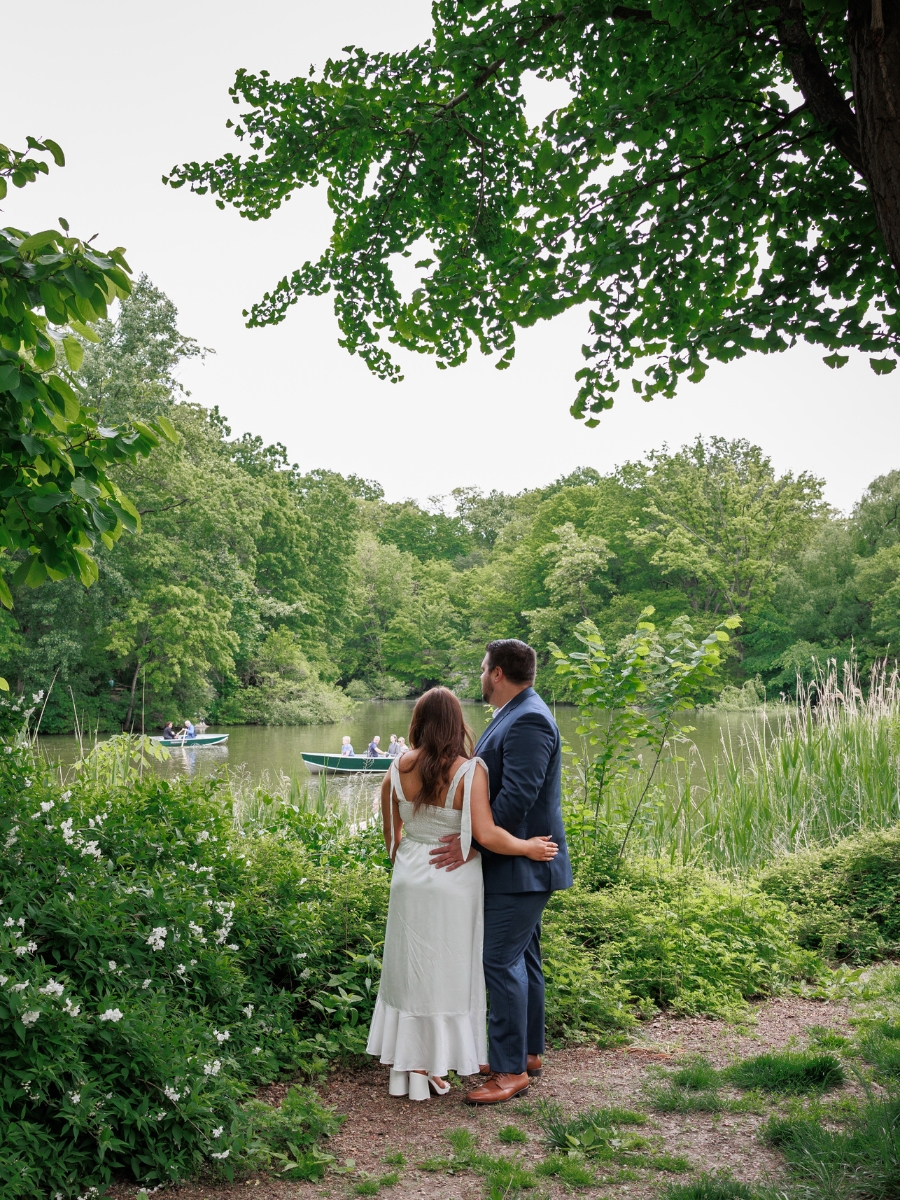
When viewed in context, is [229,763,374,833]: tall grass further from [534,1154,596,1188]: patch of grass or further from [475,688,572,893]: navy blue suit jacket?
[534,1154,596,1188]: patch of grass

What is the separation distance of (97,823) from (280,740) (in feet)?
102

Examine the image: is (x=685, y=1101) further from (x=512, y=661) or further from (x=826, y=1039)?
(x=512, y=661)

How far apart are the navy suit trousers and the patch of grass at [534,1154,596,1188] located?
1.91 ft

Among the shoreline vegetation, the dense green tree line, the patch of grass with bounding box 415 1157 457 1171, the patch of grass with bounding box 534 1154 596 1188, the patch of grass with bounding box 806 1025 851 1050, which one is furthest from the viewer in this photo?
the dense green tree line

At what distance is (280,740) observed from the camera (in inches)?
1352

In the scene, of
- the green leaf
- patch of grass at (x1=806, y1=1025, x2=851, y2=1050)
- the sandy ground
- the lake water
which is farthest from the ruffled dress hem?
the lake water

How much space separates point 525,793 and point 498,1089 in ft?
3.87

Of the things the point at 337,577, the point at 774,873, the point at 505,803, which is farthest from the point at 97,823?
the point at 337,577

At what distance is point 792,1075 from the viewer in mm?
3822

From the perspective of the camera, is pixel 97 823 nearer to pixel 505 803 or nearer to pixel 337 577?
pixel 505 803

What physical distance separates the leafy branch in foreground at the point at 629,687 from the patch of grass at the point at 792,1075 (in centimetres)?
255

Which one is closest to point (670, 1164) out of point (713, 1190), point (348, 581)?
point (713, 1190)

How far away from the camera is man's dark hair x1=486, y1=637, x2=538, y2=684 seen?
13.1 ft

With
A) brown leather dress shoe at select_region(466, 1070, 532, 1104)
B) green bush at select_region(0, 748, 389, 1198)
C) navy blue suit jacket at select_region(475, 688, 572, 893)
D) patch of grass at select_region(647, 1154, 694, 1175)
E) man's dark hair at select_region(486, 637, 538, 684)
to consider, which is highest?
man's dark hair at select_region(486, 637, 538, 684)
